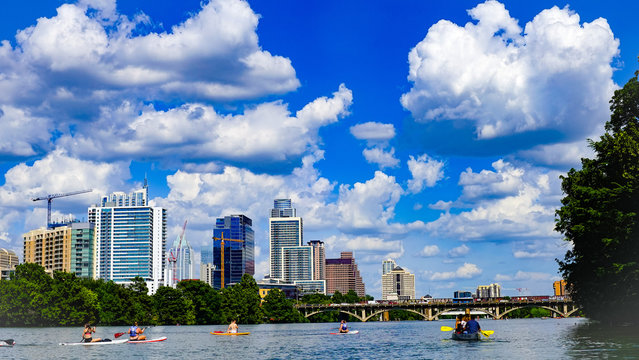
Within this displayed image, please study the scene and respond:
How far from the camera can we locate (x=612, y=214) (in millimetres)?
63500

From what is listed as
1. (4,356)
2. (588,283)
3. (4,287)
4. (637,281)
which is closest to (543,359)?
(637,281)

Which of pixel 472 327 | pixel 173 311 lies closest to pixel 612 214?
pixel 472 327

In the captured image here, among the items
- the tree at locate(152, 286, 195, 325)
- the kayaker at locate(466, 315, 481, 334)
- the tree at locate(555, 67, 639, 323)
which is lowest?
the tree at locate(152, 286, 195, 325)

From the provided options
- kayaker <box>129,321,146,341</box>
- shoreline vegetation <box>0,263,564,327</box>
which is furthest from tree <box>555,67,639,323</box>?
shoreline vegetation <box>0,263,564,327</box>

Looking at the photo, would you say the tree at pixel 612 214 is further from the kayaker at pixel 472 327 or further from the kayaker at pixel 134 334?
the kayaker at pixel 134 334

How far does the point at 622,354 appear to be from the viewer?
51594mm

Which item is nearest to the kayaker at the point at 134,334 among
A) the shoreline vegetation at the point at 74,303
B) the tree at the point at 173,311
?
the shoreline vegetation at the point at 74,303

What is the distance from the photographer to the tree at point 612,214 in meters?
62.1

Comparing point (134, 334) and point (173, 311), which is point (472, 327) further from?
point (173, 311)

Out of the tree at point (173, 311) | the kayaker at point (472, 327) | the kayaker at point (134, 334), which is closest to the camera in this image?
the kayaker at point (472, 327)

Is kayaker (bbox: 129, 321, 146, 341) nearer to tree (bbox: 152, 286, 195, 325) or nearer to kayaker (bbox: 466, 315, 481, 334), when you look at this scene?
kayaker (bbox: 466, 315, 481, 334)

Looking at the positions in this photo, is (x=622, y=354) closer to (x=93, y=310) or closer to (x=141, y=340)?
(x=141, y=340)

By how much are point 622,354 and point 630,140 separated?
18.4 m

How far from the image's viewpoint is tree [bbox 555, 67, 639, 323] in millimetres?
62094
